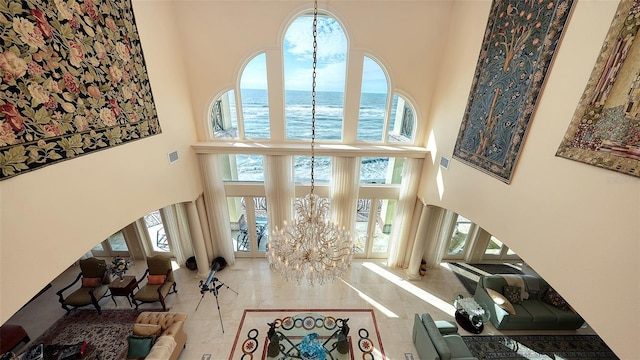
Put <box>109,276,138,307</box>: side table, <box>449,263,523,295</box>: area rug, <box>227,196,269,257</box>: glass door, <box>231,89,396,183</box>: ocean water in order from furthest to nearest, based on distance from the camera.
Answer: <box>227,196,269,257</box>: glass door → <box>449,263,523,295</box>: area rug → <box>231,89,396,183</box>: ocean water → <box>109,276,138,307</box>: side table

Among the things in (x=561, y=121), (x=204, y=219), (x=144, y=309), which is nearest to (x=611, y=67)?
(x=561, y=121)

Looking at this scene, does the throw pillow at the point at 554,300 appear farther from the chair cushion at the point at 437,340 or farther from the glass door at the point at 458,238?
the chair cushion at the point at 437,340

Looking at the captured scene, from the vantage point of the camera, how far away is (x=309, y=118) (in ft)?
18.4

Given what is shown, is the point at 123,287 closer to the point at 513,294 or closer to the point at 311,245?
the point at 311,245

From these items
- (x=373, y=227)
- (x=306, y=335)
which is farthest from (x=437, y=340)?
(x=373, y=227)

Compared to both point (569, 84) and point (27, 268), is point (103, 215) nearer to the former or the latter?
point (27, 268)

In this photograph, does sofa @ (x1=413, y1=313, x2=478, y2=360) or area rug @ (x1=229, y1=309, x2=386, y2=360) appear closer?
sofa @ (x1=413, y1=313, x2=478, y2=360)

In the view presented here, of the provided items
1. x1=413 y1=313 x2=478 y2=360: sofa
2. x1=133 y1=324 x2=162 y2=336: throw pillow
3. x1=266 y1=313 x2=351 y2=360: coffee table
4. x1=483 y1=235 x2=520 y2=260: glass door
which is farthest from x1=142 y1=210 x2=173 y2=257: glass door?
x1=483 y1=235 x2=520 y2=260: glass door

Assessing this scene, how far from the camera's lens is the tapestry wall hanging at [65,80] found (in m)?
2.10

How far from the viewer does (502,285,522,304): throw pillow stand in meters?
5.18

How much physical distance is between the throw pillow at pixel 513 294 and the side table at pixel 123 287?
28.8ft

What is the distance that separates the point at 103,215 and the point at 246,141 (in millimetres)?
3234

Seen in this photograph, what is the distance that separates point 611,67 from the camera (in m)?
2.16

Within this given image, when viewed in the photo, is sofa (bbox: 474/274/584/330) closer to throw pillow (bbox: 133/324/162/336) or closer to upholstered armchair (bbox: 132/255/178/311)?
throw pillow (bbox: 133/324/162/336)
